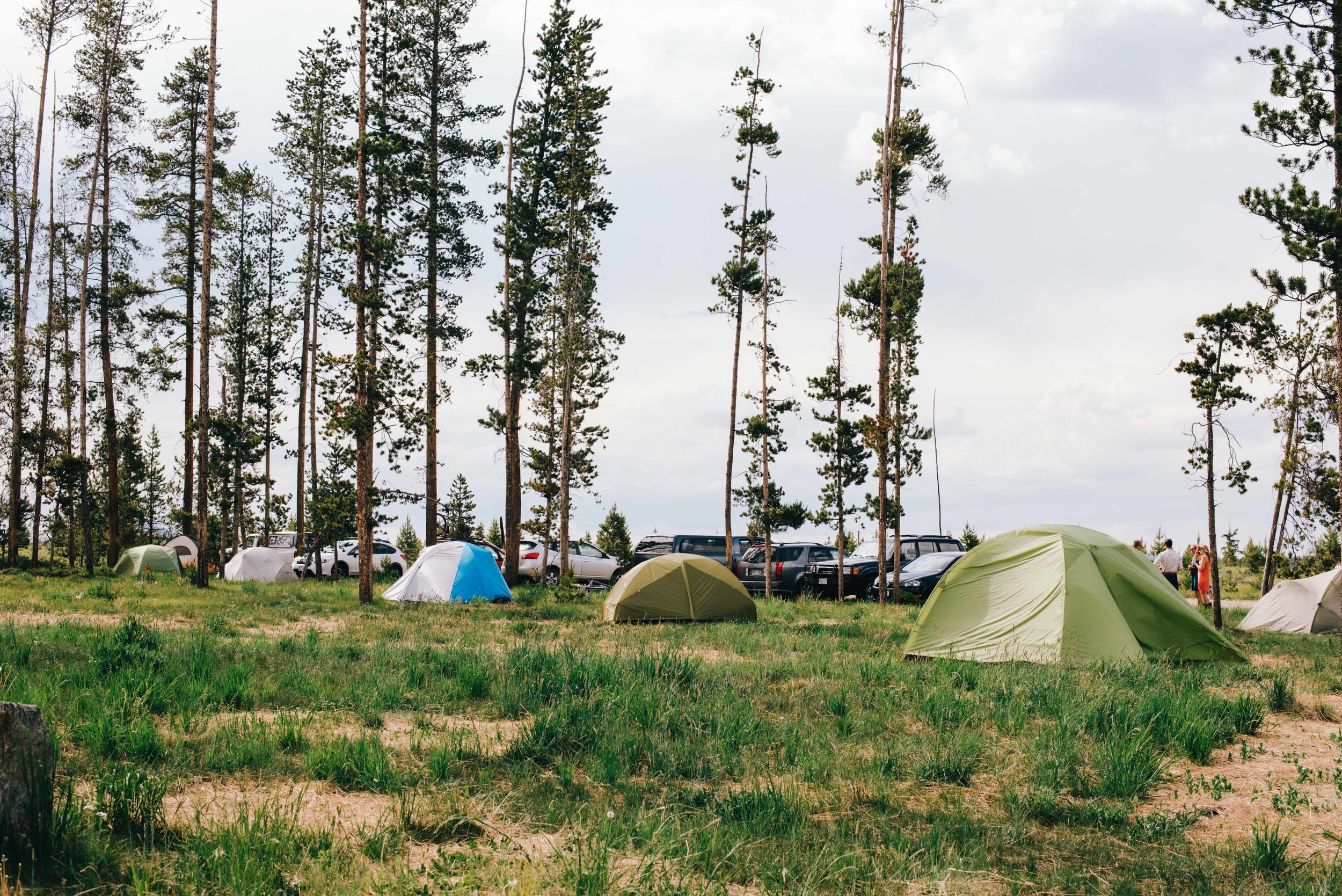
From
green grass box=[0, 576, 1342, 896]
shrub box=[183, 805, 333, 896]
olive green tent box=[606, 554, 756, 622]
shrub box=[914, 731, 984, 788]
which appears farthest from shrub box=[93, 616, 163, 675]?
olive green tent box=[606, 554, 756, 622]

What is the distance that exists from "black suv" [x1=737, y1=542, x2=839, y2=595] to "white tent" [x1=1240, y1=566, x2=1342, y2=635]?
1041cm

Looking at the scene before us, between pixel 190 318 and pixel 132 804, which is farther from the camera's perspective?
pixel 190 318

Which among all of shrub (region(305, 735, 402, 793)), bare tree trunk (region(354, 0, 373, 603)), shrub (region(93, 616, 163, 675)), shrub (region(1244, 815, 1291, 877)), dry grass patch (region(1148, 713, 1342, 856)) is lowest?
dry grass patch (region(1148, 713, 1342, 856))

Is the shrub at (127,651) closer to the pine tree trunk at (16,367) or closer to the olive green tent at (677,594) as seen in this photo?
the olive green tent at (677,594)

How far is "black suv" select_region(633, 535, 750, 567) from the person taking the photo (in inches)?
1187

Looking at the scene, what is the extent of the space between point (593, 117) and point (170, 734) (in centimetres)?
2503

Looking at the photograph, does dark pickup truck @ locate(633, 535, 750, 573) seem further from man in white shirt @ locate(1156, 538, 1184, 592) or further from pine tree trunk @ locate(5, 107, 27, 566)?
pine tree trunk @ locate(5, 107, 27, 566)

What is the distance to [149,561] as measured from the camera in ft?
88.4

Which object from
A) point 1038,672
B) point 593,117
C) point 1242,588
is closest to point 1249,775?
point 1038,672

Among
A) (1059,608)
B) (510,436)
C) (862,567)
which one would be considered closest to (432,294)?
(510,436)

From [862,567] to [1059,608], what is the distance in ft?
45.0

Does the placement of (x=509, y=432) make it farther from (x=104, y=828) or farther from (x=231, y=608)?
(x=104, y=828)

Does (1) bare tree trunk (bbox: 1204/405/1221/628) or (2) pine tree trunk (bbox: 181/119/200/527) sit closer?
(1) bare tree trunk (bbox: 1204/405/1221/628)

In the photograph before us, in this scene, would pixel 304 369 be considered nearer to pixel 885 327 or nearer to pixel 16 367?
pixel 16 367
